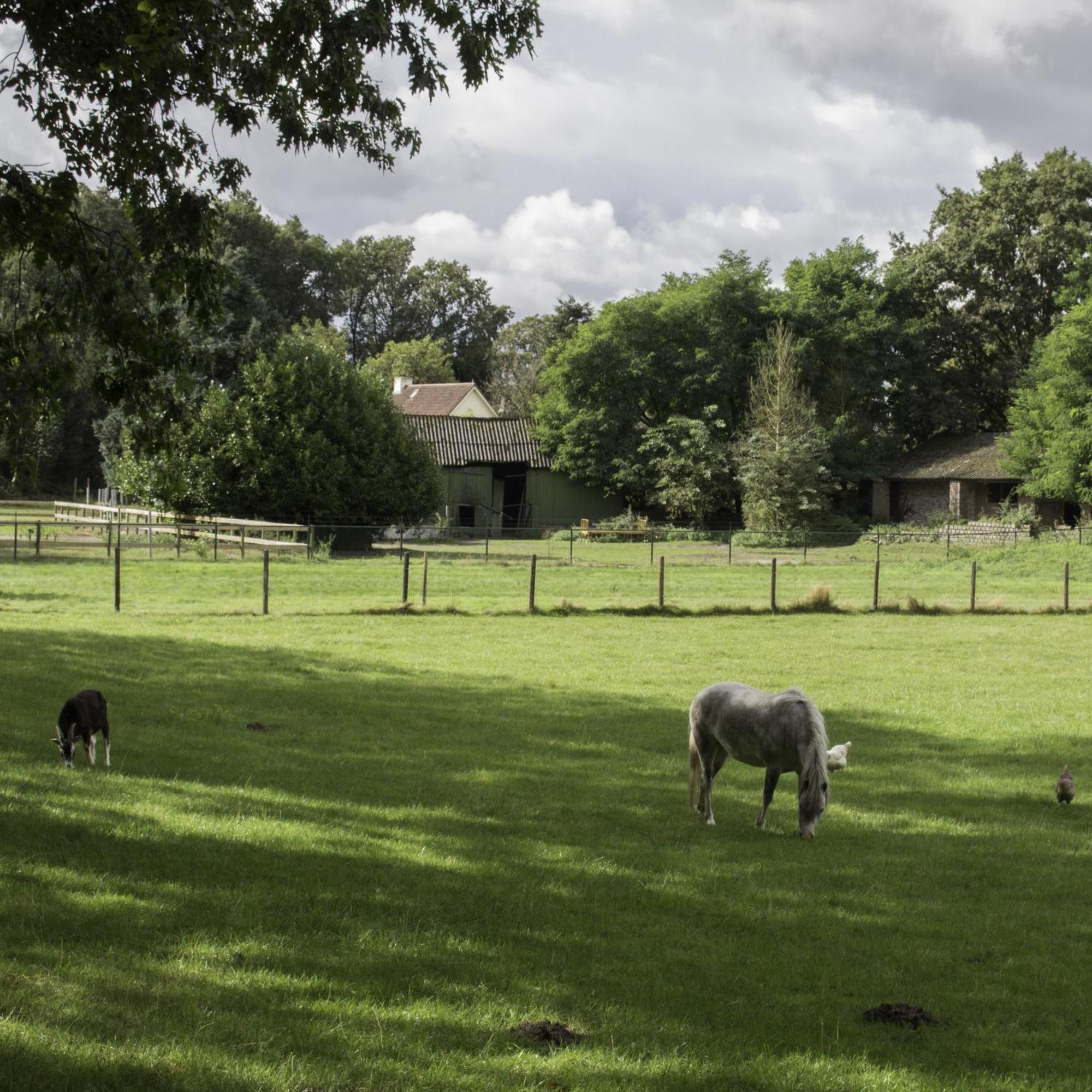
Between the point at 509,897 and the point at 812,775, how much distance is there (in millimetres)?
2761

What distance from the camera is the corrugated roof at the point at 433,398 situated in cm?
7656

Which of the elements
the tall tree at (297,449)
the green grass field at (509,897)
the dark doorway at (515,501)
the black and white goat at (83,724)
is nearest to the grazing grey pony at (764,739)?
the green grass field at (509,897)

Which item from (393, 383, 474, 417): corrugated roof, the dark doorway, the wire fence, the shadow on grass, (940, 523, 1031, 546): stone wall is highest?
(393, 383, 474, 417): corrugated roof

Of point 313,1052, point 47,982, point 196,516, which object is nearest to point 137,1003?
point 47,982

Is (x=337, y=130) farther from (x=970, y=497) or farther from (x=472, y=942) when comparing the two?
(x=970, y=497)

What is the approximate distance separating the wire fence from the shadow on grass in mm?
13836

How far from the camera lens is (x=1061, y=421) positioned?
56.1 meters

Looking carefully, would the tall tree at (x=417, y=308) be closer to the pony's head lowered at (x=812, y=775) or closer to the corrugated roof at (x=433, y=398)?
the corrugated roof at (x=433, y=398)

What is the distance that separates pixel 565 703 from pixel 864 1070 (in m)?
10.5

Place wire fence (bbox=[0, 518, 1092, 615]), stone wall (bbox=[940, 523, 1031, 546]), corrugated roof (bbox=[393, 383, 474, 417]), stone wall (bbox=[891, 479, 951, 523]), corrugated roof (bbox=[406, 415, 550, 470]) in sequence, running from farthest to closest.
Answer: corrugated roof (bbox=[393, 383, 474, 417]) → stone wall (bbox=[891, 479, 951, 523]) → corrugated roof (bbox=[406, 415, 550, 470]) → stone wall (bbox=[940, 523, 1031, 546]) → wire fence (bbox=[0, 518, 1092, 615])

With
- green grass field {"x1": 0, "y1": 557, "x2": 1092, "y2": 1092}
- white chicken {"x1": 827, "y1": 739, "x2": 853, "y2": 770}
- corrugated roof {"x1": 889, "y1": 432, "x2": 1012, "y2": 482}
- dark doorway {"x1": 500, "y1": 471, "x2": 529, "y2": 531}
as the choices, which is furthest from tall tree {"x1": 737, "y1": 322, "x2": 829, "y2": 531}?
white chicken {"x1": 827, "y1": 739, "x2": 853, "y2": 770}

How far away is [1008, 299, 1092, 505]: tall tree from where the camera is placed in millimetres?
54906

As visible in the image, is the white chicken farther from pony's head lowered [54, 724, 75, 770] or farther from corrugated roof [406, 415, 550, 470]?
corrugated roof [406, 415, 550, 470]

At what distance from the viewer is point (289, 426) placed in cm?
4397
